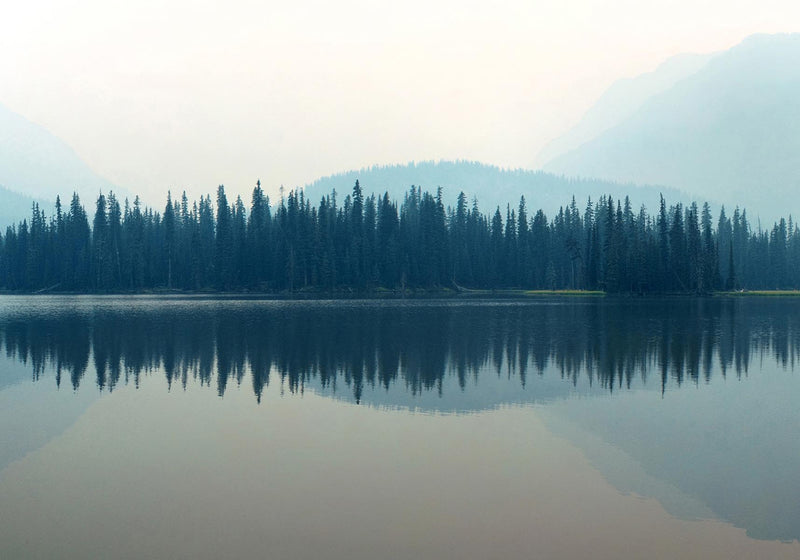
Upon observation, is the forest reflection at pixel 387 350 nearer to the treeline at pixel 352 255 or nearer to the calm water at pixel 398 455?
the calm water at pixel 398 455

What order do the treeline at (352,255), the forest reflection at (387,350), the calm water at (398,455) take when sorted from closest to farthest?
the calm water at (398,455)
the forest reflection at (387,350)
the treeline at (352,255)

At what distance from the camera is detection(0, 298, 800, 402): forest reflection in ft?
99.9

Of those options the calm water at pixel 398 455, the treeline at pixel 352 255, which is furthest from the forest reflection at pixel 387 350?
the treeline at pixel 352 255

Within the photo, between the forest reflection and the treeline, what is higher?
the treeline

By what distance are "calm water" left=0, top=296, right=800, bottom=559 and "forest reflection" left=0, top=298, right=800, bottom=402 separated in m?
0.29

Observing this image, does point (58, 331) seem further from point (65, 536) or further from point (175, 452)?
point (65, 536)

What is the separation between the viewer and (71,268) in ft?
621

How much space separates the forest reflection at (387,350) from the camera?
30.4 m

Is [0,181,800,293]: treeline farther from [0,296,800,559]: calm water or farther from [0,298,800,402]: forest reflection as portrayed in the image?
[0,296,800,559]: calm water

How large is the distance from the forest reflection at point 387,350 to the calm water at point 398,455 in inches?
11.4

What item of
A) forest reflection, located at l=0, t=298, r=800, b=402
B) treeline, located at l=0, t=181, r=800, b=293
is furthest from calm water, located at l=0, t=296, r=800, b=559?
treeline, located at l=0, t=181, r=800, b=293

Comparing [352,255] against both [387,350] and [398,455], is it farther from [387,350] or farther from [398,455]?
[398,455]

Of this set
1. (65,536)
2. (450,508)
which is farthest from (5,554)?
(450,508)

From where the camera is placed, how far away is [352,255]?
550 feet
